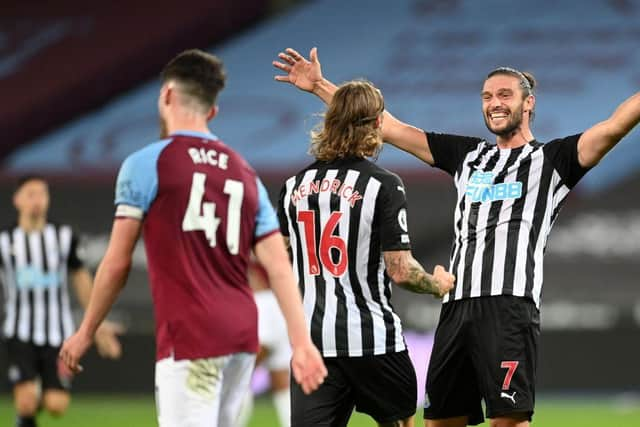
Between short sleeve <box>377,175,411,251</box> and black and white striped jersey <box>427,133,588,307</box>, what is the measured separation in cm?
68

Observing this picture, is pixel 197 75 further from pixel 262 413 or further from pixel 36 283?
pixel 262 413

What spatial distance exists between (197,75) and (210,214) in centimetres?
51

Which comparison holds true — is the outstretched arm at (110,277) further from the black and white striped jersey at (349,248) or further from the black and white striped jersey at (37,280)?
the black and white striped jersey at (37,280)

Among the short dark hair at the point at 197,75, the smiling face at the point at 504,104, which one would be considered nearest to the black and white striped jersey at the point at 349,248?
the smiling face at the point at 504,104

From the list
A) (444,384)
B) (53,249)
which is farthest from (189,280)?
(53,249)

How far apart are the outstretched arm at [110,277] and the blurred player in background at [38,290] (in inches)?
197

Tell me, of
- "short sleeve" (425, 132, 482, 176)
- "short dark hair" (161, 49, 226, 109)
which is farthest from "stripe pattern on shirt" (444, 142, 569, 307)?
"short dark hair" (161, 49, 226, 109)

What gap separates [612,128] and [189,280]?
2.37 metres

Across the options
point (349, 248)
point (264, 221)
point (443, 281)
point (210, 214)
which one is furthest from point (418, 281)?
point (210, 214)

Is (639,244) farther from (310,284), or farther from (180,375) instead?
(180,375)

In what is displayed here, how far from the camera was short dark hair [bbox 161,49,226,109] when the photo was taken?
4.26 meters

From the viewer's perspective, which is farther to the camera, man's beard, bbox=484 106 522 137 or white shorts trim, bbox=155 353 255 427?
man's beard, bbox=484 106 522 137

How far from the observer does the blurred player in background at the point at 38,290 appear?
30.5 ft

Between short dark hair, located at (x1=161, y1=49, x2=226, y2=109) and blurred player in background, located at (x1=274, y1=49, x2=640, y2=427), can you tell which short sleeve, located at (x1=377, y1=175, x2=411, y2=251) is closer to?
blurred player in background, located at (x1=274, y1=49, x2=640, y2=427)
